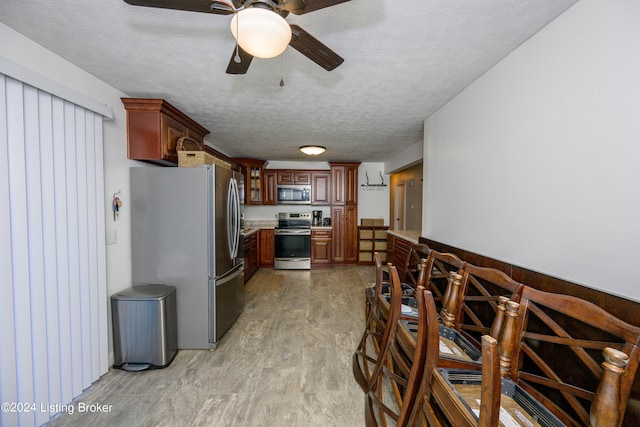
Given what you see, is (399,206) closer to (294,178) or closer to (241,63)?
(294,178)

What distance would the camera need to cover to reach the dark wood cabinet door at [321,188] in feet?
18.9

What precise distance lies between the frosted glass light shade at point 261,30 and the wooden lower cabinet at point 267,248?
466 cm

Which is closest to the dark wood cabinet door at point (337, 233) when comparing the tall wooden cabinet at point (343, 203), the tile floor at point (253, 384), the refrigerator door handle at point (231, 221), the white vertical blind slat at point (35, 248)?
Answer: the tall wooden cabinet at point (343, 203)

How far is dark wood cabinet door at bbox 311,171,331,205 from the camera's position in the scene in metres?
5.77

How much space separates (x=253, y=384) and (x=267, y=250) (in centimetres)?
367

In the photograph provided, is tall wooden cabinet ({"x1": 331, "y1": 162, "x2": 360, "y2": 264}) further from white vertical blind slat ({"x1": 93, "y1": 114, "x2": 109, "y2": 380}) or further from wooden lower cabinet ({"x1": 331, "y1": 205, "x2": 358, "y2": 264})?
white vertical blind slat ({"x1": 93, "y1": 114, "x2": 109, "y2": 380})

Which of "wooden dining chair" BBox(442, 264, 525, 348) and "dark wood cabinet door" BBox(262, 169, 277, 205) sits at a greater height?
"dark wood cabinet door" BBox(262, 169, 277, 205)

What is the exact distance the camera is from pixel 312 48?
1.26 m

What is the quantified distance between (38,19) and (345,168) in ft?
15.8

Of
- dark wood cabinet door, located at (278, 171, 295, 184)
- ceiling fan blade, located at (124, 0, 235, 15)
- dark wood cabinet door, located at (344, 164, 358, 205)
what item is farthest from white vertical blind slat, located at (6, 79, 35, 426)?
dark wood cabinet door, located at (344, 164, 358, 205)

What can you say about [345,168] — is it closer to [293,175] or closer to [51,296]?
[293,175]

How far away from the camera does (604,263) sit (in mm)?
1107

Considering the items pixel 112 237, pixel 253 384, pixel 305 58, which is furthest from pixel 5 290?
pixel 305 58

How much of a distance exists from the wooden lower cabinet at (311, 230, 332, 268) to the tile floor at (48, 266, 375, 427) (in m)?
2.46
